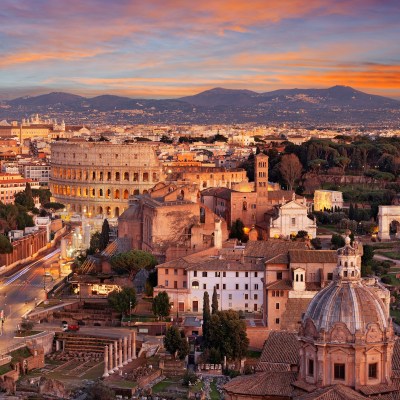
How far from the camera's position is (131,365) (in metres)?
31.5

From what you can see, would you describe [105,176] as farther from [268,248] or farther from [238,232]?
[268,248]

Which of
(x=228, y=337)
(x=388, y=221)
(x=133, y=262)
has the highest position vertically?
(x=133, y=262)

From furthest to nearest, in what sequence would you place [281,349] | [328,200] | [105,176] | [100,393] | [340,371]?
[105,176] < [328,200] < [281,349] < [100,393] < [340,371]

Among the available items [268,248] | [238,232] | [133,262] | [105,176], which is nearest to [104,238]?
[238,232]

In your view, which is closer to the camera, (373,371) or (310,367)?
(373,371)

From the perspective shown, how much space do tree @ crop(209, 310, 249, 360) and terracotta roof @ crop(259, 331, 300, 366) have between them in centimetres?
289

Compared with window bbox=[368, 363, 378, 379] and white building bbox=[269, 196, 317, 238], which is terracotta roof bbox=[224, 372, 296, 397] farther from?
white building bbox=[269, 196, 317, 238]

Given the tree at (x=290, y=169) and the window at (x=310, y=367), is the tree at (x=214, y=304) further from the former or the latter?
the tree at (x=290, y=169)

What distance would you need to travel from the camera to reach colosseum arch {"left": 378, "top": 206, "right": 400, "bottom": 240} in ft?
182

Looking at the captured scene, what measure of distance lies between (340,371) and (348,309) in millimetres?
1256

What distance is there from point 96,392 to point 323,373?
844cm

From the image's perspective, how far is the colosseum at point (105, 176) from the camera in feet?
236

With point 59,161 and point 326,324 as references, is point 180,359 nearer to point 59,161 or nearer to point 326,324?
point 326,324

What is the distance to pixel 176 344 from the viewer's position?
31406 mm
